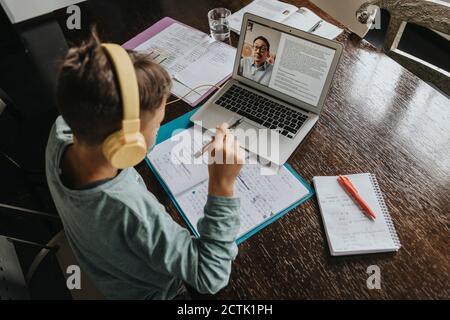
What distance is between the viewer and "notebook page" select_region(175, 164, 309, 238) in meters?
0.83

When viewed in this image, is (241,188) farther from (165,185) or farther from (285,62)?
(285,62)

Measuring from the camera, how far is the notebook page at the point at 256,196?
2.73 feet

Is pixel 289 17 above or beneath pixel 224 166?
above

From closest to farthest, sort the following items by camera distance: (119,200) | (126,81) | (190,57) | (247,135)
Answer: (126,81)
(119,200)
(247,135)
(190,57)

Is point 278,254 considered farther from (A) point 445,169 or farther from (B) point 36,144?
(B) point 36,144

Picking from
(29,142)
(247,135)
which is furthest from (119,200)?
(29,142)

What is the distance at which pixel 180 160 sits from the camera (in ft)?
3.12

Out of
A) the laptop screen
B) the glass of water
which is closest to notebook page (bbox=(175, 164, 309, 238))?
the laptop screen

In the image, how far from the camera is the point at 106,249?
690 millimetres

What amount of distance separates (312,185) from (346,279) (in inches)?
9.6

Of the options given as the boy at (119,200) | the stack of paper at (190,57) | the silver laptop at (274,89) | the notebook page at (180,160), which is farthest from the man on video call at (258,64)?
the boy at (119,200)

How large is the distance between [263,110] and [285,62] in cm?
15

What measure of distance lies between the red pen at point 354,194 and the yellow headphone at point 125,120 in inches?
20.3

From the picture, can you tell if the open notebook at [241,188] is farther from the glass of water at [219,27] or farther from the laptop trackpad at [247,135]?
the glass of water at [219,27]
